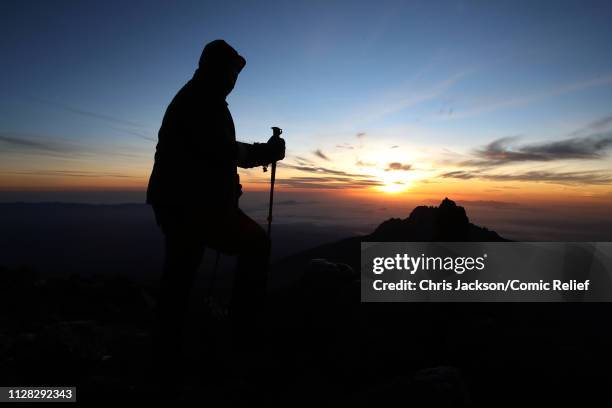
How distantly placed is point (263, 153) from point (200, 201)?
5.14 feet

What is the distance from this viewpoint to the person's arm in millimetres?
4957

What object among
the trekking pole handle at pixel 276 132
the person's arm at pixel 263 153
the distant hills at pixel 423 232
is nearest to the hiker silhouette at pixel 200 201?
the person's arm at pixel 263 153

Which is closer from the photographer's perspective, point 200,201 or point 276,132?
point 200,201

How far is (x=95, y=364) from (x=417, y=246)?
50.8 feet

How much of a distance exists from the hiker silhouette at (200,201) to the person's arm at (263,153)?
63 centimetres

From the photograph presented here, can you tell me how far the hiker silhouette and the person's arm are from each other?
25.0 inches

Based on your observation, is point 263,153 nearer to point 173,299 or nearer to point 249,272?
point 249,272

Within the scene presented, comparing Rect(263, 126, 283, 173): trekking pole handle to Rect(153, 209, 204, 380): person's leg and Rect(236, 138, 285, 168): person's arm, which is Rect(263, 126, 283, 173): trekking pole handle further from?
Rect(153, 209, 204, 380): person's leg

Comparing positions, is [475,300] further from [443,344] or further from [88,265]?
[88,265]

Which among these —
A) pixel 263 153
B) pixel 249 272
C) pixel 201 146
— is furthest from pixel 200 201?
pixel 263 153

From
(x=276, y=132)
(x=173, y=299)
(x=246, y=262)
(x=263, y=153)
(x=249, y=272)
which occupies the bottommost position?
(x=173, y=299)

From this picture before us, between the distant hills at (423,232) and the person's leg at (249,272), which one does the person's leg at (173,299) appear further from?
the distant hills at (423,232)

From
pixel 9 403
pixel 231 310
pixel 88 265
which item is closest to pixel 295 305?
pixel 231 310

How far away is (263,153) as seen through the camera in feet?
16.6
